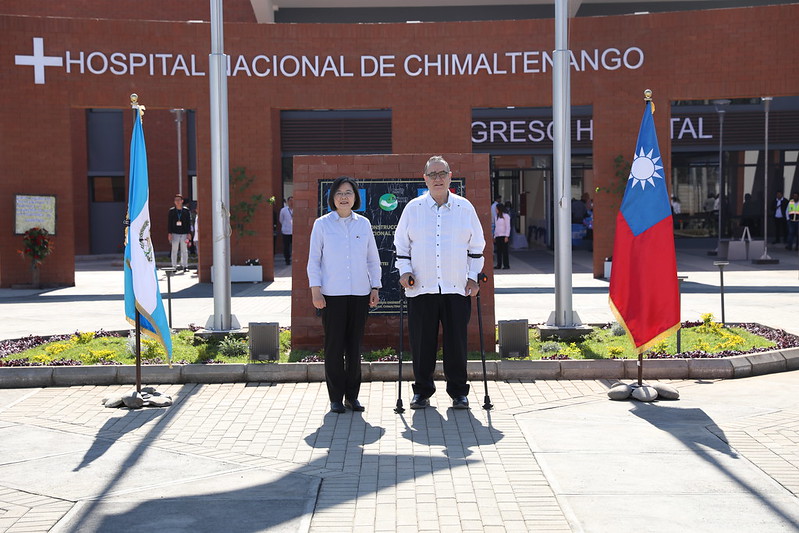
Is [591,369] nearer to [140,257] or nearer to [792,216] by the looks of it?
[140,257]

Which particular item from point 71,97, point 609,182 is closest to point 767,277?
point 609,182

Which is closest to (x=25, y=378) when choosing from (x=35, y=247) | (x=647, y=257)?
(x=647, y=257)

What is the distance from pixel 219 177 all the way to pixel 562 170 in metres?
3.78

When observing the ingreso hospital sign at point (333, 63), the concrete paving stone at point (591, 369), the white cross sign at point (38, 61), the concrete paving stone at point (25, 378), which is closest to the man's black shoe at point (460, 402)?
the concrete paving stone at point (591, 369)

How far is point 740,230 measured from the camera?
3125 cm

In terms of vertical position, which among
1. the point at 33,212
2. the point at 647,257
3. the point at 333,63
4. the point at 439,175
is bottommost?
the point at 647,257

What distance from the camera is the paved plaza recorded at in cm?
523

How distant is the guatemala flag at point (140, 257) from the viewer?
8.59 meters

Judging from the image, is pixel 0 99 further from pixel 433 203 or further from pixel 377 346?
pixel 433 203

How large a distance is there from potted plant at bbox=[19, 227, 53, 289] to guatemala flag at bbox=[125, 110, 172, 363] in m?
10.8

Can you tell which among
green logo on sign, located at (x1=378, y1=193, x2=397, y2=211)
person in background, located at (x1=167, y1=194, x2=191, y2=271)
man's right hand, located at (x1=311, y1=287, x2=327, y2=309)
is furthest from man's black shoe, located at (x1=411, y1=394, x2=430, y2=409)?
person in background, located at (x1=167, y1=194, x2=191, y2=271)

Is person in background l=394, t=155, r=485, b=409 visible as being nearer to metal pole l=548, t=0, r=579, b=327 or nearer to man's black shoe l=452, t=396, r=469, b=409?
man's black shoe l=452, t=396, r=469, b=409

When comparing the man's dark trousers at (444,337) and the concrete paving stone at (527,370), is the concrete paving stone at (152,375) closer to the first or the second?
the man's dark trousers at (444,337)

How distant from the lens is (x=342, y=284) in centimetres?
802
